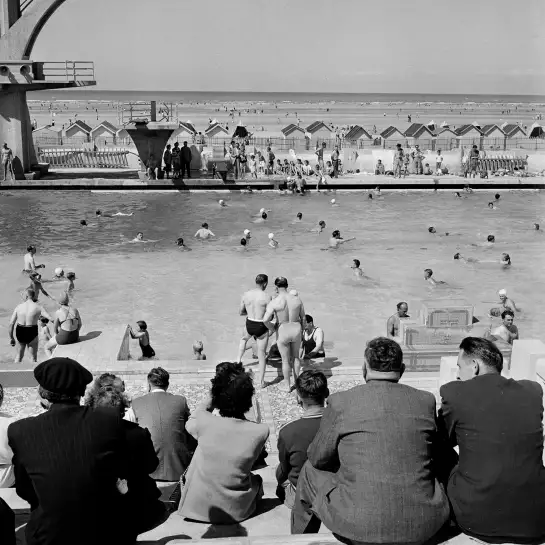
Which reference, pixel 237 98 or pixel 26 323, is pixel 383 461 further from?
pixel 237 98

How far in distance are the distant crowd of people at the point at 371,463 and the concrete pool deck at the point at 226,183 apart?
22.3m

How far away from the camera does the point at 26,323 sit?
9250mm

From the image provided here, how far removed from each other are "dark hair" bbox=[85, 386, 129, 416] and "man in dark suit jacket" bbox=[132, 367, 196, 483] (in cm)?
46

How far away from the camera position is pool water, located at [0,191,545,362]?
12.1m

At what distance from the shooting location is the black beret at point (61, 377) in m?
3.13

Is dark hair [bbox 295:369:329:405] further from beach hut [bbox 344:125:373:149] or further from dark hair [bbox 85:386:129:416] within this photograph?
beach hut [bbox 344:125:373:149]

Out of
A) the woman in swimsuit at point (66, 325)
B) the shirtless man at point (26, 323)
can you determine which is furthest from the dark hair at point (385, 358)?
the shirtless man at point (26, 323)

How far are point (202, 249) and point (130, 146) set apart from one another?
2019cm

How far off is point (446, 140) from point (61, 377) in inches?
1443

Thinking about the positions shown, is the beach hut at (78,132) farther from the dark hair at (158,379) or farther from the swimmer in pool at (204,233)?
the dark hair at (158,379)

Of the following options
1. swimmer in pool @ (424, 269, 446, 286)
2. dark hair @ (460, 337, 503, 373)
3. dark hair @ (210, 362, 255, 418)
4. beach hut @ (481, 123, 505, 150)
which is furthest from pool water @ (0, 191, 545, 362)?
beach hut @ (481, 123, 505, 150)

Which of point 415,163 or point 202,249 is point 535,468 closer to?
point 202,249

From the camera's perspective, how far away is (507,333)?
9.11 meters

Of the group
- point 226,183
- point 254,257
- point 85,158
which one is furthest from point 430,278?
point 85,158
